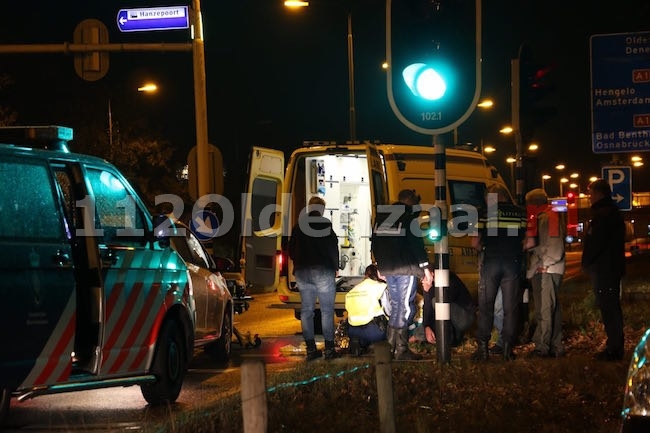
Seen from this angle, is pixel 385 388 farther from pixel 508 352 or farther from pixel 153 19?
pixel 153 19

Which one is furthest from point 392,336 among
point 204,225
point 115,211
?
point 204,225

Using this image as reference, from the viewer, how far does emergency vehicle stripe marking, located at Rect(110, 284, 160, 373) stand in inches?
314

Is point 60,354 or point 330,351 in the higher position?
point 60,354

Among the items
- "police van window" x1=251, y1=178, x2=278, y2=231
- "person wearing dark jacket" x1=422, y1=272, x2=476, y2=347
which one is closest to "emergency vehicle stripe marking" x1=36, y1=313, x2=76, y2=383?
"person wearing dark jacket" x1=422, y1=272, x2=476, y2=347

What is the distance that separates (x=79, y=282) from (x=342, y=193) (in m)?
9.25

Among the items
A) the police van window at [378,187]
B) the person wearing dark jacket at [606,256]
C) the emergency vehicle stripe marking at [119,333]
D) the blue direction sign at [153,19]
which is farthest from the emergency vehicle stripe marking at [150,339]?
the blue direction sign at [153,19]

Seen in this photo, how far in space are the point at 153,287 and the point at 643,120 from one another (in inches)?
312

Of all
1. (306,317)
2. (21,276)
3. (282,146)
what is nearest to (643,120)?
(306,317)

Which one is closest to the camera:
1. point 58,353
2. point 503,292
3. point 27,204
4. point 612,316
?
point 27,204

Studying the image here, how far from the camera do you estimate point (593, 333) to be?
12.3 m

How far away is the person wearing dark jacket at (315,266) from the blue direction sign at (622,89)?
14.6ft

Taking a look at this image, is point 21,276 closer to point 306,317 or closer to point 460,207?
point 306,317

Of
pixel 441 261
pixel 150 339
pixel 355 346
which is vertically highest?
pixel 441 261

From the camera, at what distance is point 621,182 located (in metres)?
16.7
